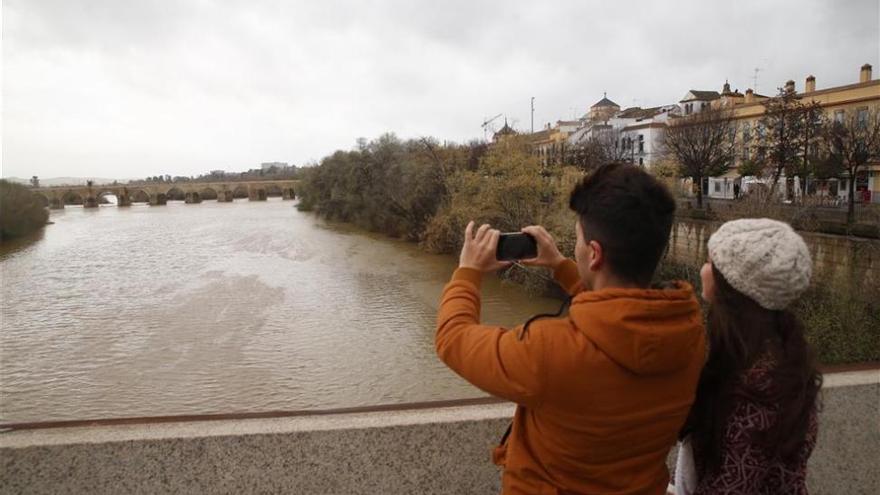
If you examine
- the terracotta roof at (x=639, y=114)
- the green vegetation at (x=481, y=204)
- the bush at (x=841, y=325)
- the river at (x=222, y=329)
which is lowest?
the river at (x=222, y=329)

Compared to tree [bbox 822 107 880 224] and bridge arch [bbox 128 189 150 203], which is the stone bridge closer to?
bridge arch [bbox 128 189 150 203]

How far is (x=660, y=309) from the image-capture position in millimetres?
899

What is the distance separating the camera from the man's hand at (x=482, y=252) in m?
1.06

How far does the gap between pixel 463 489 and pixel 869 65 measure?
32440mm

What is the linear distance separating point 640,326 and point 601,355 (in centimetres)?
7

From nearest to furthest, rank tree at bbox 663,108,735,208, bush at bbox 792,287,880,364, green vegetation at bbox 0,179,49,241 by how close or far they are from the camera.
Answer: bush at bbox 792,287,880,364
tree at bbox 663,108,735,208
green vegetation at bbox 0,179,49,241

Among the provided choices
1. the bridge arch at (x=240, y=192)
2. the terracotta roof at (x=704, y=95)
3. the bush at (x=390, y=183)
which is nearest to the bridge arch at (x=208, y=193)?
the bridge arch at (x=240, y=192)

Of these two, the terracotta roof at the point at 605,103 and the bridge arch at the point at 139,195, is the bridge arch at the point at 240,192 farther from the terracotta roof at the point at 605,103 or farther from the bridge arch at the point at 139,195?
the terracotta roof at the point at 605,103

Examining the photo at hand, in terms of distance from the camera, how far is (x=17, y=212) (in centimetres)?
2664

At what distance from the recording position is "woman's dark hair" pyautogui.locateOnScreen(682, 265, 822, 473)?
1005 mm

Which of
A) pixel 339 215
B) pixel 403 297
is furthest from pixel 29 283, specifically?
pixel 339 215

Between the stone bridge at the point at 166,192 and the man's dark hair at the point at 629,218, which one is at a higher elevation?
the stone bridge at the point at 166,192

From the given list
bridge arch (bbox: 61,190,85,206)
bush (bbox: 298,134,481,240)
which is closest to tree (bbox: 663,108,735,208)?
bush (bbox: 298,134,481,240)

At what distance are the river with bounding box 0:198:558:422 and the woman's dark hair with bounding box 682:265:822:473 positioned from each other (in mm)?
4075
